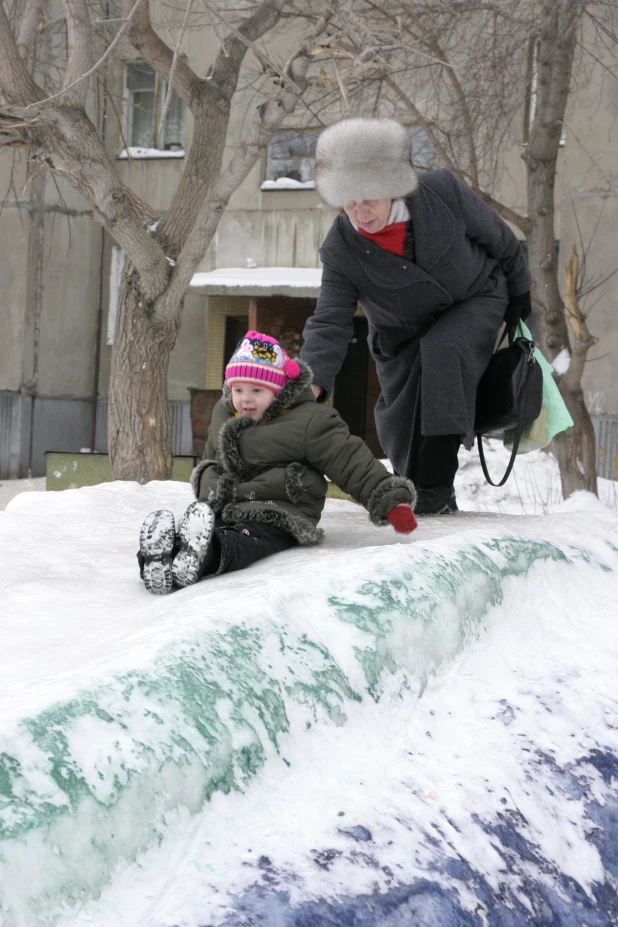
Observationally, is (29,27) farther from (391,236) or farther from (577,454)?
(577,454)

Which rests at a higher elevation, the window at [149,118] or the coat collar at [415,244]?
the window at [149,118]

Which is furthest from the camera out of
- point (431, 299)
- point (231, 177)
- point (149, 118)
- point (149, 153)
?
point (149, 118)

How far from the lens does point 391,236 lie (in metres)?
3.05

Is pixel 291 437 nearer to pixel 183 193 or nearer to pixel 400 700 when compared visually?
pixel 400 700

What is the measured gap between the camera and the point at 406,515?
2689 millimetres

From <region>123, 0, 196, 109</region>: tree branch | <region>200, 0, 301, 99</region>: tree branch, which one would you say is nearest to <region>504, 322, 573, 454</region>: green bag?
<region>200, 0, 301, 99</region>: tree branch

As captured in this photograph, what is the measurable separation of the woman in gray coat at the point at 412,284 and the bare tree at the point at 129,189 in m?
2.77

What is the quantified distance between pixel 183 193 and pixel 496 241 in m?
3.60

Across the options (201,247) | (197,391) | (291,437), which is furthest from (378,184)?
(197,391)

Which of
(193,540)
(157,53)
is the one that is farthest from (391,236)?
(157,53)

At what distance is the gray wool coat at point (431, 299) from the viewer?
10.1 feet

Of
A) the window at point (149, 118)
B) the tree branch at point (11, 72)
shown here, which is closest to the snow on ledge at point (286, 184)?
the window at point (149, 118)

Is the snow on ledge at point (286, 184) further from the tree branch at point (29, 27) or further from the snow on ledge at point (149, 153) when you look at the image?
the tree branch at point (29, 27)

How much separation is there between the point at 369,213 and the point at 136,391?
364 centimetres
